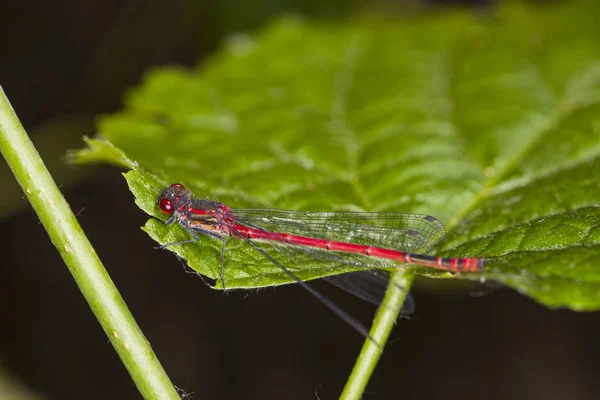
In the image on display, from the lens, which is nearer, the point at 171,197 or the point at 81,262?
the point at 81,262

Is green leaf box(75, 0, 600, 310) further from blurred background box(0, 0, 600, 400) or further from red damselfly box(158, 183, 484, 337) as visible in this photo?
blurred background box(0, 0, 600, 400)

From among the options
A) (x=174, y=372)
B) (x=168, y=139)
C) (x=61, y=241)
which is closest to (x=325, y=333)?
(x=174, y=372)

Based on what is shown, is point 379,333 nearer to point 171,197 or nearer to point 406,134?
point 171,197

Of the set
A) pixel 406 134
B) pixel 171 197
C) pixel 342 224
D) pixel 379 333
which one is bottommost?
pixel 379 333

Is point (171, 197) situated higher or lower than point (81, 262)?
higher

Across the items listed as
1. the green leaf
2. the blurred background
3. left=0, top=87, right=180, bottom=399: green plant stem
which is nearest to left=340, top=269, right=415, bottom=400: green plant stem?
the green leaf

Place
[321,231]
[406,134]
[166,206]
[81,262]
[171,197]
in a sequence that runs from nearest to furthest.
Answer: [81,262]
[166,206]
[171,197]
[321,231]
[406,134]

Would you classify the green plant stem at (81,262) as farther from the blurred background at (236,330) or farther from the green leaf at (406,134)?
the blurred background at (236,330)

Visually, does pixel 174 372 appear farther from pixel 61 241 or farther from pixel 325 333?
pixel 61 241

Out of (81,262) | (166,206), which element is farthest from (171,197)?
(81,262)
